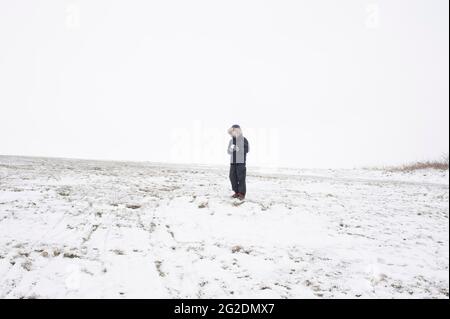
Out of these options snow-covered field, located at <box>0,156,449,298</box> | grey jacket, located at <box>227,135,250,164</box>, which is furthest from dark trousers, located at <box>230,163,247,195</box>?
snow-covered field, located at <box>0,156,449,298</box>

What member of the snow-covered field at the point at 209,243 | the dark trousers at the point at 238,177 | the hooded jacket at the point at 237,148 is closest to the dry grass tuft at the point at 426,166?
the snow-covered field at the point at 209,243

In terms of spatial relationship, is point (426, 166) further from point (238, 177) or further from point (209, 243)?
point (209, 243)

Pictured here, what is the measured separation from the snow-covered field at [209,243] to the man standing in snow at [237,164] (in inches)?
18.2

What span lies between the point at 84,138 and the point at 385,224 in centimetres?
9657

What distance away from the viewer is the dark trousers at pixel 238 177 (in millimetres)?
9289

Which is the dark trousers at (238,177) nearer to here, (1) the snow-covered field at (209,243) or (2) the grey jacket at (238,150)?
(2) the grey jacket at (238,150)

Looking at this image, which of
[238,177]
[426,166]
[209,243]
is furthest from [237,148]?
[426,166]

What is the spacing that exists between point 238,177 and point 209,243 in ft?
12.0

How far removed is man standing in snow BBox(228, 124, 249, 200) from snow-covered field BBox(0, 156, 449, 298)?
0.46m

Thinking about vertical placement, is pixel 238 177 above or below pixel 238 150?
below

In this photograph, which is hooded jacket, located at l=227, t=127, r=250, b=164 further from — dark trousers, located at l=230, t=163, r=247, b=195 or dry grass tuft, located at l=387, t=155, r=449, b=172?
dry grass tuft, located at l=387, t=155, r=449, b=172

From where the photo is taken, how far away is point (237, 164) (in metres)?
9.40

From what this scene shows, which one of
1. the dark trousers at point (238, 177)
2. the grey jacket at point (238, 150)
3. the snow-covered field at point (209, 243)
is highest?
the grey jacket at point (238, 150)
